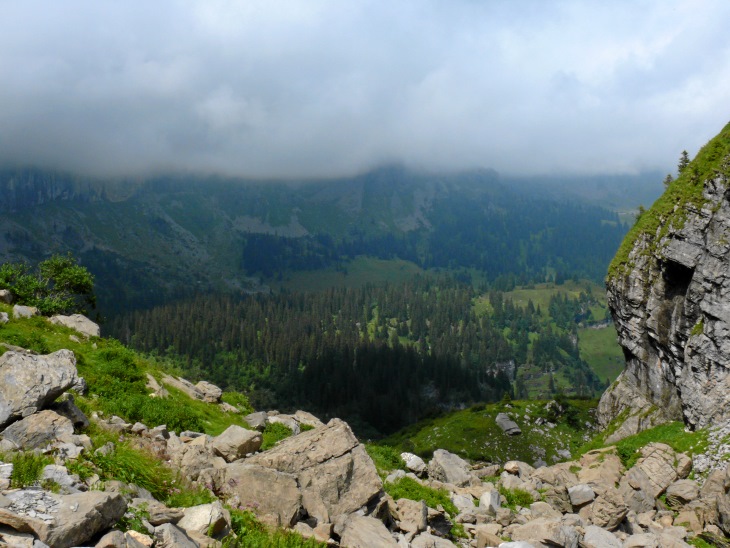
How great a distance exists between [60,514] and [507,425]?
122m

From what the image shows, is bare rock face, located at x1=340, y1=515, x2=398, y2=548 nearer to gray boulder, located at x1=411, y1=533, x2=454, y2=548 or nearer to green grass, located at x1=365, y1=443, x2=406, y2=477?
gray boulder, located at x1=411, y1=533, x2=454, y2=548

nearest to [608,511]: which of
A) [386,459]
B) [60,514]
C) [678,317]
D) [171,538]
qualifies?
[386,459]

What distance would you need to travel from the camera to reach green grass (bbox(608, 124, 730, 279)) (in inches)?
2441

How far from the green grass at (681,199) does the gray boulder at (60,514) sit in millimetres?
73456

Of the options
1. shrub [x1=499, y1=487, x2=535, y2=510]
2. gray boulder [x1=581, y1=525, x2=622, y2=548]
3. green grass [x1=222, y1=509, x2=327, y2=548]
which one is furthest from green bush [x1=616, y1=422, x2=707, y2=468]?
green grass [x1=222, y1=509, x2=327, y2=548]

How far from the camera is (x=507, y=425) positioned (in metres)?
117

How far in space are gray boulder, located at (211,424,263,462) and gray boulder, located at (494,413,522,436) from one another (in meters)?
108

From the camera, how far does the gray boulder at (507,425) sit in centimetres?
11419

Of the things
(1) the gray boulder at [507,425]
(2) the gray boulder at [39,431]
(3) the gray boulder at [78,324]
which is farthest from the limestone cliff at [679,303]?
(3) the gray boulder at [78,324]

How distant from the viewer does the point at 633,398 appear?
73625mm

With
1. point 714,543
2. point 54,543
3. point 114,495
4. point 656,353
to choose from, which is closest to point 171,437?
point 114,495

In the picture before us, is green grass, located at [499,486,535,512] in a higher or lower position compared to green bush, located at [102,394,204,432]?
lower

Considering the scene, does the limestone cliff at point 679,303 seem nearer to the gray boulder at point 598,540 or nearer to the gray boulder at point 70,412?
the gray boulder at point 598,540

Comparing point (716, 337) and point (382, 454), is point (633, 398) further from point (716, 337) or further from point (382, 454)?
point (382, 454)
